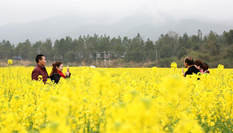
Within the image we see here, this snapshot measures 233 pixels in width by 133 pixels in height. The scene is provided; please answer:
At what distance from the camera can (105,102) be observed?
3.23 metres

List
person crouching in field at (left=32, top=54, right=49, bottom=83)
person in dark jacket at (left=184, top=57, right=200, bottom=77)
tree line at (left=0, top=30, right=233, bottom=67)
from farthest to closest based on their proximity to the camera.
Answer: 1. tree line at (left=0, top=30, right=233, bottom=67)
2. person crouching in field at (left=32, top=54, right=49, bottom=83)
3. person in dark jacket at (left=184, top=57, right=200, bottom=77)

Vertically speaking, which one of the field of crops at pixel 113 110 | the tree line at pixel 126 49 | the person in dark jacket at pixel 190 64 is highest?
the tree line at pixel 126 49

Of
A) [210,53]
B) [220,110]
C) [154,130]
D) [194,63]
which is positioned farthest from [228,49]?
[154,130]

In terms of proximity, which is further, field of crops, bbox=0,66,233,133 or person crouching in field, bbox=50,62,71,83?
person crouching in field, bbox=50,62,71,83

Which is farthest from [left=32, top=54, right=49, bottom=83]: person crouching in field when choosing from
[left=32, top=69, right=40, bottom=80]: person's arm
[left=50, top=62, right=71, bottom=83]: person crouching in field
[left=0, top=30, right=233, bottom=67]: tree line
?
[left=0, top=30, right=233, bottom=67]: tree line

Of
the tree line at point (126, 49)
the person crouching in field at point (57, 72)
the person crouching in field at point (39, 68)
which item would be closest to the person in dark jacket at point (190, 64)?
the person crouching in field at point (57, 72)

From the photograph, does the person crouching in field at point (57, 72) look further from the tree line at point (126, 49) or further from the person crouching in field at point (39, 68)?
the tree line at point (126, 49)

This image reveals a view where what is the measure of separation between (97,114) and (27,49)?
283 ft

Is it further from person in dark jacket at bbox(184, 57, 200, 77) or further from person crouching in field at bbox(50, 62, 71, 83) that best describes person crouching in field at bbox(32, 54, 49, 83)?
person in dark jacket at bbox(184, 57, 200, 77)

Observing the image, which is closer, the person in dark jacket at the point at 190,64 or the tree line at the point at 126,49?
the person in dark jacket at the point at 190,64

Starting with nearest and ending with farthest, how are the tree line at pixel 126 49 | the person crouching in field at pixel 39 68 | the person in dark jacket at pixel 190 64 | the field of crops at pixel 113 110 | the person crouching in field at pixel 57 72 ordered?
the field of crops at pixel 113 110 < the person in dark jacket at pixel 190 64 < the person crouching in field at pixel 39 68 < the person crouching in field at pixel 57 72 < the tree line at pixel 126 49

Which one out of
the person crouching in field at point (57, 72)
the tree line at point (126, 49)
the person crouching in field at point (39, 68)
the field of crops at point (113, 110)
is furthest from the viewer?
the tree line at point (126, 49)

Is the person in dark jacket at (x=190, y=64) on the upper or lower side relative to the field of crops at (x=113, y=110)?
upper

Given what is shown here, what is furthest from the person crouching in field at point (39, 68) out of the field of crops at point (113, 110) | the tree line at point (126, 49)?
the tree line at point (126, 49)
